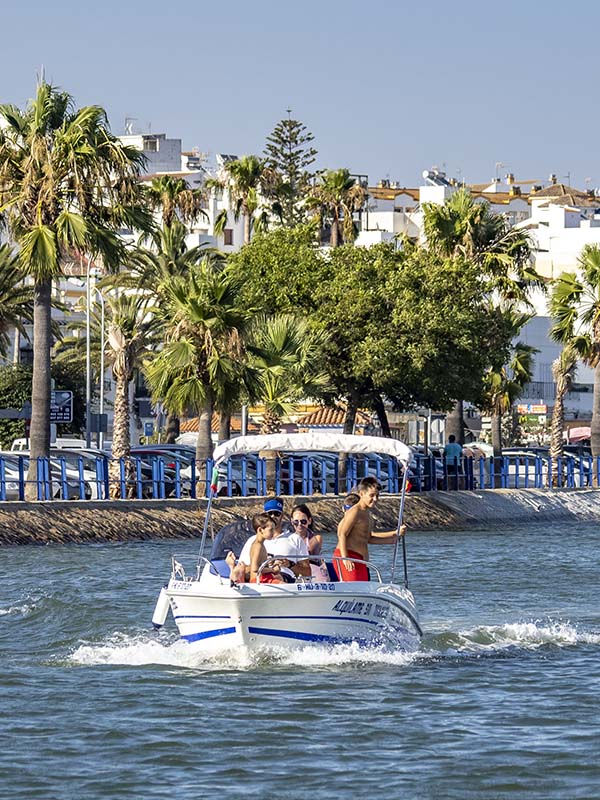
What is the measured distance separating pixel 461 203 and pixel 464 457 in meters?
11.4

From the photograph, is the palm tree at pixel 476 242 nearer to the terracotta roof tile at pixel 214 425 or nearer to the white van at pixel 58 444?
the white van at pixel 58 444

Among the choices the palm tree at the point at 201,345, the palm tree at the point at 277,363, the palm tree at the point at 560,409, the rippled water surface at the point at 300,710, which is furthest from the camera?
the palm tree at the point at 560,409

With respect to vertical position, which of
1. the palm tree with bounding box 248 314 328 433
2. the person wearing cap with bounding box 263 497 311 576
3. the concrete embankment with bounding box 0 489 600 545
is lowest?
the concrete embankment with bounding box 0 489 600 545

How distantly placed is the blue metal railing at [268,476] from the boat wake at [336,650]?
1195 cm

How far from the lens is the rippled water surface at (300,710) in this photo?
12938 millimetres

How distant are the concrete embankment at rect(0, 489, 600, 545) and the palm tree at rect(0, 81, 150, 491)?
2142mm

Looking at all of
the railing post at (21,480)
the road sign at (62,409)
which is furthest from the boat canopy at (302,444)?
the road sign at (62,409)

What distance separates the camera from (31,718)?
15.3m

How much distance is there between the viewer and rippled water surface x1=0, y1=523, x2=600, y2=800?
12.9 metres

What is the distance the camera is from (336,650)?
57.7ft

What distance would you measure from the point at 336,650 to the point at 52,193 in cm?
2234

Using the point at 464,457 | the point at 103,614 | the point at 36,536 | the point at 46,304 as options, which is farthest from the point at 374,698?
the point at 464,457

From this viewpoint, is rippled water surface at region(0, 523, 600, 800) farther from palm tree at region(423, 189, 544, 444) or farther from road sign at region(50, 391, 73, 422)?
palm tree at region(423, 189, 544, 444)

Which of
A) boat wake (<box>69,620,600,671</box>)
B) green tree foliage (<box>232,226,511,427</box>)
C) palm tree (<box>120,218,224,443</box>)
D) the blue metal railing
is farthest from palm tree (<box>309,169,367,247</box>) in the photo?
boat wake (<box>69,620,600,671</box>)
